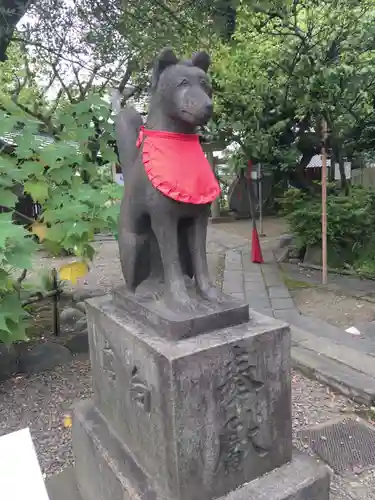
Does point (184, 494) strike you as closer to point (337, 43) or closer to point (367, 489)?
point (367, 489)

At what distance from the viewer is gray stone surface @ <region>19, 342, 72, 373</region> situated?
4.03 m

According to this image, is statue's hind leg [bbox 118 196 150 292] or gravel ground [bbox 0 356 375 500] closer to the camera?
statue's hind leg [bbox 118 196 150 292]

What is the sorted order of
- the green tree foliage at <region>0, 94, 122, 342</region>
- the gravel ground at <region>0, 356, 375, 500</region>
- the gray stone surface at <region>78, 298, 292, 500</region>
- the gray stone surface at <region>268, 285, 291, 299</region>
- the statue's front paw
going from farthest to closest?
the gray stone surface at <region>268, 285, 291, 299</region> < the green tree foliage at <region>0, 94, 122, 342</region> < the gravel ground at <region>0, 356, 375, 500</region> < the statue's front paw < the gray stone surface at <region>78, 298, 292, 500</region>

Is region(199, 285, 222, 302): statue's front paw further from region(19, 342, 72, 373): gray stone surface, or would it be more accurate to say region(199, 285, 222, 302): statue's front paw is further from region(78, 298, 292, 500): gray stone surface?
region(19, 342, 72, 373): gray stone surface

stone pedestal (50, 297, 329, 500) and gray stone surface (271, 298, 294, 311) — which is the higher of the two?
stone pedestal (50, 297, 329, 500)

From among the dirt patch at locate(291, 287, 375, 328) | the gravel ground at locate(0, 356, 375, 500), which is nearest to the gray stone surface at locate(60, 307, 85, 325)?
the gravel ground at locate(0, 356, 375, 500)

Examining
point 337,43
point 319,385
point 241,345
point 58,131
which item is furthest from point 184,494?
point 337,43

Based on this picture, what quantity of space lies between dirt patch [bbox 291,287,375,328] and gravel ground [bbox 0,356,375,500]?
1.64 meters

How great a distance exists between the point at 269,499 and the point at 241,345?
2.23ft

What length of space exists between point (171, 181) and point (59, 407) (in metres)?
2.42

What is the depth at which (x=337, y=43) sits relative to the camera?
20.5 ft

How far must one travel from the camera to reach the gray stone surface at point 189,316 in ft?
6.12

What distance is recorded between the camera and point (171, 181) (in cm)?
189

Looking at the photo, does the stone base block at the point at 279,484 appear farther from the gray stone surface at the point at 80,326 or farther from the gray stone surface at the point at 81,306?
the gray stone surface at the point at 81,306
